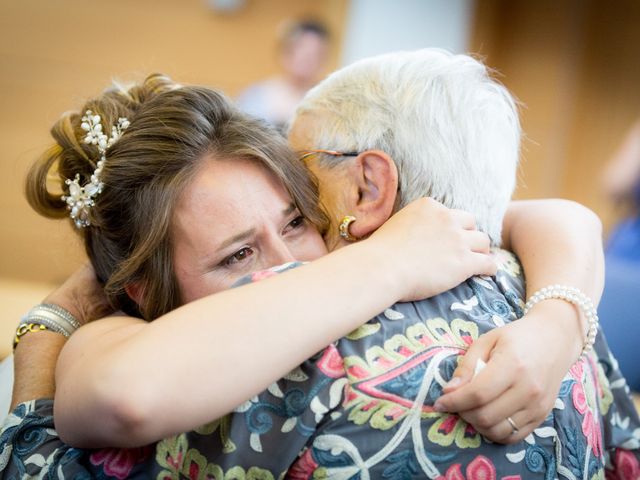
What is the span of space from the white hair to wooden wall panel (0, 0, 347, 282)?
3.81 meters

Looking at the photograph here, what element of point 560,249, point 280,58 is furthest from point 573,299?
point 280,58

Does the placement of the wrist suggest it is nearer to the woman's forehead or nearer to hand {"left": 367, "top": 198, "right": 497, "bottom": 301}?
hand {"left": 367, "top": 198, "right": 497, "bottom": 301}

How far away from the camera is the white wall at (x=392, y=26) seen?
5266mm

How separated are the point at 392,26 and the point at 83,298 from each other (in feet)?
13.9

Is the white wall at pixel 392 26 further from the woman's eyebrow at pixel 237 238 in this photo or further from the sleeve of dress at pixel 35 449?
the sleeve of dress at pixel 35 449

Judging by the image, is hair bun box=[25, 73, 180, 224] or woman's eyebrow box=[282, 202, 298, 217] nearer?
woman's eyebrow box=[282, 202, 298, 217]

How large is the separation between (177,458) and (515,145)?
0.78 m

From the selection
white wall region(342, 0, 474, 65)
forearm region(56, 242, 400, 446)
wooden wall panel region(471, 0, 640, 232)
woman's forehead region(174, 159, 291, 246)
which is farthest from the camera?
Result: wooden wall panel region(471, 0, 640, 232)

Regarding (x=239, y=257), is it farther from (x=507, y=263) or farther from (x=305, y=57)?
(x=305, y=57)

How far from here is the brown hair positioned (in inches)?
50.4

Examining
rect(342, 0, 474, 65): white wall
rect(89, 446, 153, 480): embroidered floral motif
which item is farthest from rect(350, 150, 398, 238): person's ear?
rect(342, 0, 474, 65): white wall

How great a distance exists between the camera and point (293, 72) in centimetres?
488

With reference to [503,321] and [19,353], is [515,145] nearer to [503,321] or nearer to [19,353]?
[503,321]

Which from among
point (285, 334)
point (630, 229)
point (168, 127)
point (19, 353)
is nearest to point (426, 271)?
point (285, 334)
